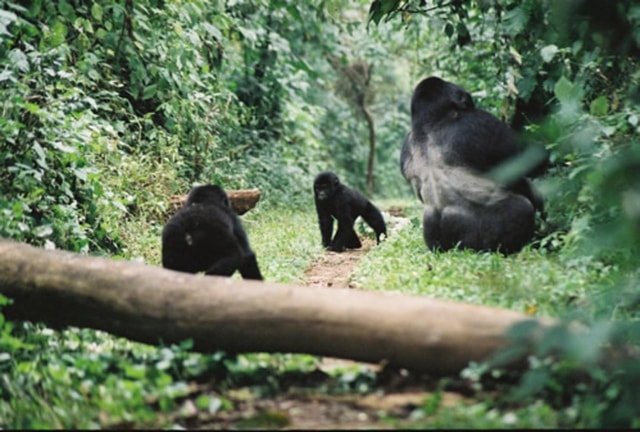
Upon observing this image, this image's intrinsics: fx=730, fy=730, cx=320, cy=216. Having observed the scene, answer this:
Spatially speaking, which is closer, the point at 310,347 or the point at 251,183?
the point at 310,347

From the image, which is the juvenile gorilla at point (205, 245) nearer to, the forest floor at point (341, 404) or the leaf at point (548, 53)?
the forest floor at point (341, 404)

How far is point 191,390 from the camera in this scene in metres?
3.39

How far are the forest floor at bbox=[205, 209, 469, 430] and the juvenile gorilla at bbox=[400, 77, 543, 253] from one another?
9.98ft

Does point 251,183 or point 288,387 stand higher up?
point 288,387

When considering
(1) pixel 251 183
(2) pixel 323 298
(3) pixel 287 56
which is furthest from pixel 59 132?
(3) pixel 287 56

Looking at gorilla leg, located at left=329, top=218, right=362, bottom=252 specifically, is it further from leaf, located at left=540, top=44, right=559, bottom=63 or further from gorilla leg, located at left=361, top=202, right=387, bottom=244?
leaf, located at left=540, top=44, right=559, bottom=63

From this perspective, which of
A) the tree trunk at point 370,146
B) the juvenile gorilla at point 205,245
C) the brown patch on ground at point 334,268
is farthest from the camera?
the tree trunk at point 370,146

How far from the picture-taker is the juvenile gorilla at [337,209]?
8.55 meters

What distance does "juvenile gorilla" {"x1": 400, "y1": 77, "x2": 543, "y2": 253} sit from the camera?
6.23m

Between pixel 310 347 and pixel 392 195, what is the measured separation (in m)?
17.8

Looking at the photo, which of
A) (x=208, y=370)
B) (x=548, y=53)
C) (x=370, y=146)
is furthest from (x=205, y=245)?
(x=370, y=146)

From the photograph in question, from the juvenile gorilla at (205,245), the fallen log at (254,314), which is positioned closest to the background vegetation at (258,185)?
the fallen log at (254,314)

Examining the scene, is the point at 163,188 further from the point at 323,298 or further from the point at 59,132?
the point at 323,298

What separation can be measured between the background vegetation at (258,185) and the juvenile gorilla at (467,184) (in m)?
0.27
